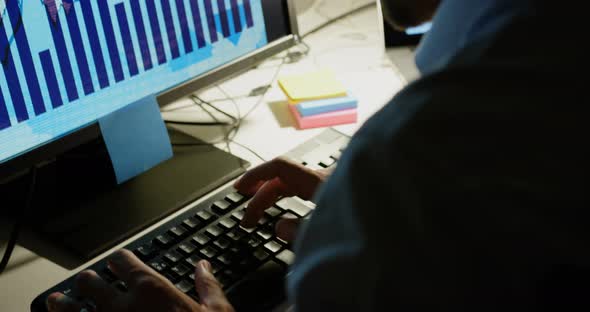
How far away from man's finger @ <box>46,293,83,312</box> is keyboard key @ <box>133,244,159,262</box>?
0.28ft

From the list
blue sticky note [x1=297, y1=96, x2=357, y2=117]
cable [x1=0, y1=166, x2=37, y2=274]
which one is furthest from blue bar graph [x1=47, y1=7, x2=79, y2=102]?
blue sticky note [x1=297, y1=96, x2=357, y2=117]

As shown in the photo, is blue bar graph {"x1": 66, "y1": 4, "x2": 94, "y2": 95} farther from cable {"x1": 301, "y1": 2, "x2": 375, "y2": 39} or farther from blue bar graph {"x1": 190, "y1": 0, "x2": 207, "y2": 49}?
cable {"x1": 301, "y1": 2, "x2": 375, "y2": 39}

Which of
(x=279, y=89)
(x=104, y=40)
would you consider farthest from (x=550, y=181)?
(x=279, y=89)

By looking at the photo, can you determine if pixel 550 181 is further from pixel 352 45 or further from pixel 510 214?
pixel 352 45

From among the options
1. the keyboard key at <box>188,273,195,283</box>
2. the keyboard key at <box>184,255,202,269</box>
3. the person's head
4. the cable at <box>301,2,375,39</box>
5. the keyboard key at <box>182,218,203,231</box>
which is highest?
the person's head

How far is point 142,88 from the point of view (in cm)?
91

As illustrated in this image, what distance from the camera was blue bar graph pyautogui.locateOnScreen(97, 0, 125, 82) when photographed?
843 mm

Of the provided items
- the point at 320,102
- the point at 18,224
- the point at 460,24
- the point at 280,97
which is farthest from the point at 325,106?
the point at 460,24

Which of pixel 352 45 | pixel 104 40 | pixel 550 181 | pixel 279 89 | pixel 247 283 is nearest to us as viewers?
pixel 550 181

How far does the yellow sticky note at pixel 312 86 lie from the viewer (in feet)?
3.56

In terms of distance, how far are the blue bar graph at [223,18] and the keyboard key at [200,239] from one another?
311 millimetres

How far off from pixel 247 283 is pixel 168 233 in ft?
0.37

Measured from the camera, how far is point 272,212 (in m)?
0.82

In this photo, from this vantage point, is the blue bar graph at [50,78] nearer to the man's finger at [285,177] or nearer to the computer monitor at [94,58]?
the computer monitor at [94,58]
